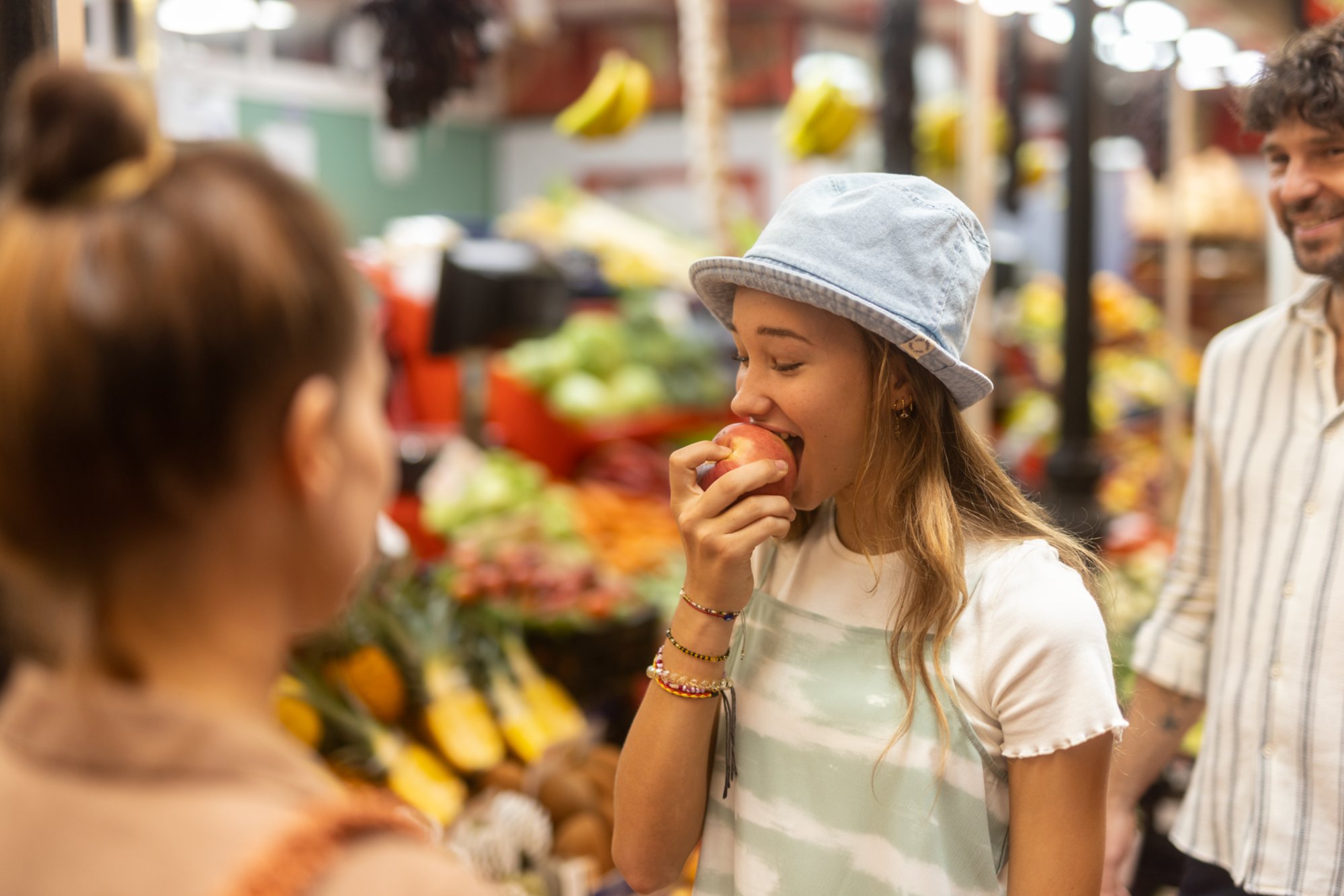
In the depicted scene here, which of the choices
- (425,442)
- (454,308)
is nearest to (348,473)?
(454,308)

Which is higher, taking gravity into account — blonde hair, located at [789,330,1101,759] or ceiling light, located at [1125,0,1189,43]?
ceiling light, located at [1125,0,1189,43]

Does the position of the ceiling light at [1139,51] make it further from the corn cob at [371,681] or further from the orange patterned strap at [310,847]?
the orange patterned strap at [310,847]

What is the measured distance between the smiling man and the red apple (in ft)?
2.08

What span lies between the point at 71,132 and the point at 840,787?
1.08m

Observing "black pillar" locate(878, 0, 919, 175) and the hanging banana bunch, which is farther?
the hanging banana bunch

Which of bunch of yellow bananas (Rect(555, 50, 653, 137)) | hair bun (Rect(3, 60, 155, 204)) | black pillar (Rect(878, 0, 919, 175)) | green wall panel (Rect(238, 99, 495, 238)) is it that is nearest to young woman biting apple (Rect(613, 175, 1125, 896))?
hair bun (Rect(3, 60, 155, 204))

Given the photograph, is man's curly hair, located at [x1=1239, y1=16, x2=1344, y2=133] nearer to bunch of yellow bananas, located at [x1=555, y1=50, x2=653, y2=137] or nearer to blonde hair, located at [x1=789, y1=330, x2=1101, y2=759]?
blonde hair, located at [x1=789, y1=330, x2=1101, y2=759]

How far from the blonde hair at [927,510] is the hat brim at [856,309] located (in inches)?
1.6

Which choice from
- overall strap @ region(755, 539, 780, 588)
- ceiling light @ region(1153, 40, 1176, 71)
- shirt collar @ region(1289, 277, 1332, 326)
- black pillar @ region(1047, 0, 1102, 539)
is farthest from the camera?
ceiling light @ region(1153, 40, 1176, 71)

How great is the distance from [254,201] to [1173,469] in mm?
4587

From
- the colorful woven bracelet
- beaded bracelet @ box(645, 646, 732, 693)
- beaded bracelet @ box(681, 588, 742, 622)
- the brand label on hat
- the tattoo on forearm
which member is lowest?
the tattoo on forearm

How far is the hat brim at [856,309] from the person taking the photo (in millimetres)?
1370

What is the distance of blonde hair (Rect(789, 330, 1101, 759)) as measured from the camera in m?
1.42

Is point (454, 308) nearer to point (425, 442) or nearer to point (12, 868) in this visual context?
point (425, 442)
